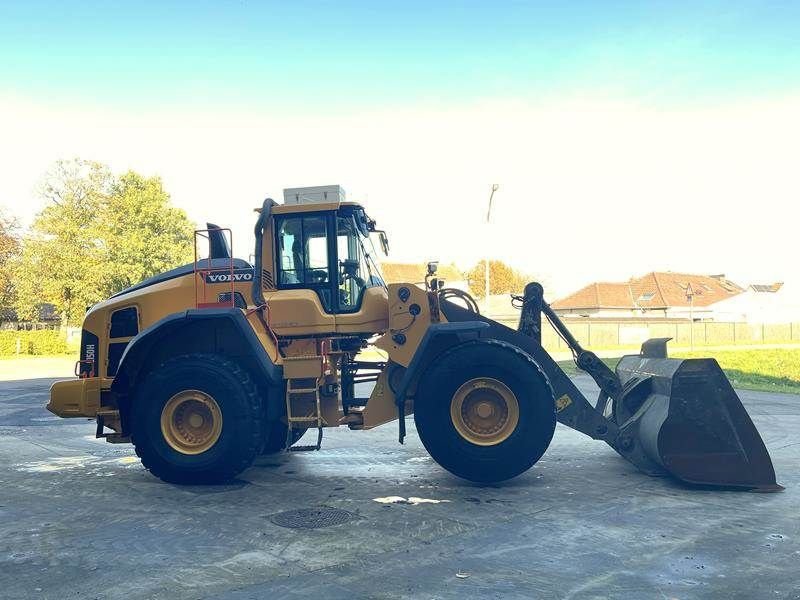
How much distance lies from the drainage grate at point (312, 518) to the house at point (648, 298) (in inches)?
2640

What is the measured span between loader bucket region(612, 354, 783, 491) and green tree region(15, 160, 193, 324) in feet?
136

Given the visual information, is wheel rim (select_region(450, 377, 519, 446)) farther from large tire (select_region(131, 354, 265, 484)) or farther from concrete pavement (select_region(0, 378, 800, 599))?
large tire (select_region(131, 354, 265, 484))

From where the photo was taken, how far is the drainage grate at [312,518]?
5289 mm

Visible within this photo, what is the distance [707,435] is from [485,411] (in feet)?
6.93

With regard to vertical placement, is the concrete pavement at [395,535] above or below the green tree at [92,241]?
below

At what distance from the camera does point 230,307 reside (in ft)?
23.2

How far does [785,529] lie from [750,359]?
Result: 83.1 feet

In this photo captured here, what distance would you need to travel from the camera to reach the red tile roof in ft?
235

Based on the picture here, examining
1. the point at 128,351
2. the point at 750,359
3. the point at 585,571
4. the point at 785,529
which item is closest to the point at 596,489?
the point at 785,529

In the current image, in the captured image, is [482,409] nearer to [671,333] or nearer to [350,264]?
[350,264]

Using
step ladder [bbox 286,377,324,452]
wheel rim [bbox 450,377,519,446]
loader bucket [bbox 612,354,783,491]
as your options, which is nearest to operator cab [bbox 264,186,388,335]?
step ladder [bbox 286,377,324,452]

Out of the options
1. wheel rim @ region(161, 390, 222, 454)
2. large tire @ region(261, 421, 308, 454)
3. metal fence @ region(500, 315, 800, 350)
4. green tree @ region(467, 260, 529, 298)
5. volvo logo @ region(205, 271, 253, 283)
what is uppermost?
green tree @ region(467, 260, 529, 298)

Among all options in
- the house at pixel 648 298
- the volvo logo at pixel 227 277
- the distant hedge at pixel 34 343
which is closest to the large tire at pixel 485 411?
the volvo logo at pixel 227 277

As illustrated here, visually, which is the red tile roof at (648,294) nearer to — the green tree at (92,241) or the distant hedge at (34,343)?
the green tree at (92,241)
